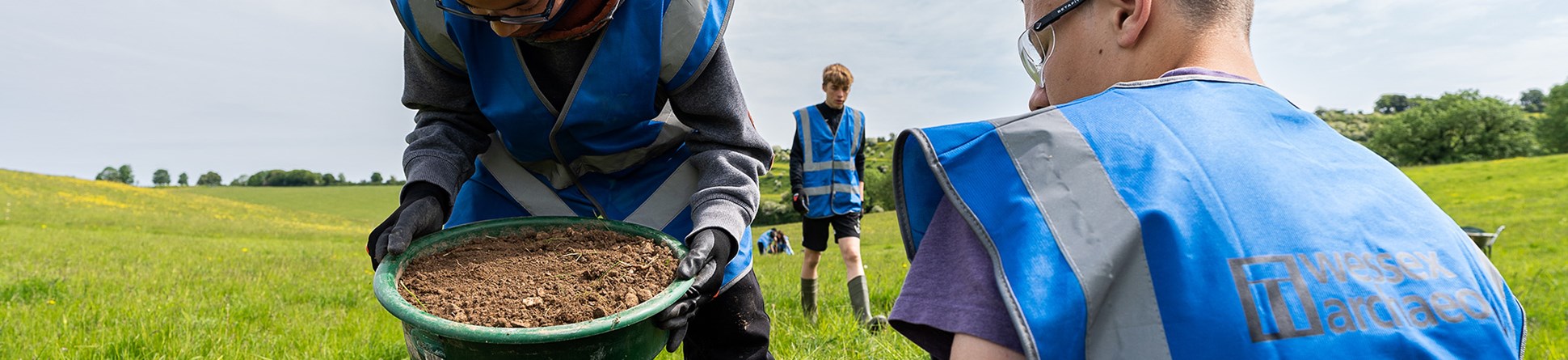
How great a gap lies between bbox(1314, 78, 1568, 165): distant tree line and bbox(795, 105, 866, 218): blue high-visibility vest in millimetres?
74511

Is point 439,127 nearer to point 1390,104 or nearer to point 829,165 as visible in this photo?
point 829,165

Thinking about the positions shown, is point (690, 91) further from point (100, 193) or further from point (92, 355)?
point (100, 193)

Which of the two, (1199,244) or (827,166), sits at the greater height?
(1199,244)

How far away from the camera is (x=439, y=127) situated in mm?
2293

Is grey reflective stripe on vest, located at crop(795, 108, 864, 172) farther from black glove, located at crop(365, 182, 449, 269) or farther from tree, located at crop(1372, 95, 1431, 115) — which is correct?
tree, located at crop(1372, 95, 1431, 115)

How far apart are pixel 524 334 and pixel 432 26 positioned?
0.98m

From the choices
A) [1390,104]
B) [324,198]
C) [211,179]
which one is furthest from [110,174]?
[1390,104]

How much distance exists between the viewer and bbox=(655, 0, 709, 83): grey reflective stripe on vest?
84.1 inches

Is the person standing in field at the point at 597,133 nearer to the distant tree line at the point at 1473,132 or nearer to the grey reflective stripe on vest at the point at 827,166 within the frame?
the grey reflective stripe on vest at the point at 827,166

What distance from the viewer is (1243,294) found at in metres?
0.93

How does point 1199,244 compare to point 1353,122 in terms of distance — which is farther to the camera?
point 1353,122

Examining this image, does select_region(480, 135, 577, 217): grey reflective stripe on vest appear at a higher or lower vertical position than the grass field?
higher

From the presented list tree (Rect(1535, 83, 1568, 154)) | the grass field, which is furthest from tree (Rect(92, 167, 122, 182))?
tree (Rect(1535, 83, 1568, 154))

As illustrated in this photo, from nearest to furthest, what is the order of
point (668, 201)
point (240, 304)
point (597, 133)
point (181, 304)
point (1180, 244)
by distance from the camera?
point (1180, 244), point (597, 133), point (668, 201), point (181, 304), point (240, 304)
